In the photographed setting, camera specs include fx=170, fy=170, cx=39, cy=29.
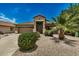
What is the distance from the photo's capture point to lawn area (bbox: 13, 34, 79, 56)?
28.0 feet

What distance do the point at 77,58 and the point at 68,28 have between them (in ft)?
6.01

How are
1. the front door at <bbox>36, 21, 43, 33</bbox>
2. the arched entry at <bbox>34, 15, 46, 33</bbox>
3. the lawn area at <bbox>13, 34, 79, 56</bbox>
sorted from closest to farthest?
the lawn area at <bbox>13, 34, 79, 56</bbox> < the arched entry at <bbox>34, 15, 46, 33</bbox> < the front door at <bbox>36, 21, 43, 33</bbox>

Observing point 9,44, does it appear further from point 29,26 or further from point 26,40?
point 29,26

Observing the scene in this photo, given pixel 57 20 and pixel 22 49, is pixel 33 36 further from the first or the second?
pixel 57 20

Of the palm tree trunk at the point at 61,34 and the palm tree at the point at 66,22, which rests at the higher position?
the palm tree at the point at 66,22

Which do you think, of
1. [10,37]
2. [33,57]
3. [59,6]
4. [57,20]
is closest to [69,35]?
[57,20]

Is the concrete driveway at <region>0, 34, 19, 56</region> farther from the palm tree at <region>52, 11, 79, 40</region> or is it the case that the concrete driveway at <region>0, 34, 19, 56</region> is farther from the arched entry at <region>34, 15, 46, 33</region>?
the palm tree at <region>52, 11, 79, 40</region>

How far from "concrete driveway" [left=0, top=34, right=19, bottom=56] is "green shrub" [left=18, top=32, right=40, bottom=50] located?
0.50 metres

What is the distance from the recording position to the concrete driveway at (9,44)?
29.0ft

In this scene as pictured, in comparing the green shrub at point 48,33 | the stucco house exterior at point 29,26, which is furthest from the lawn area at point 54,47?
the stucco house exterior at point 29,26

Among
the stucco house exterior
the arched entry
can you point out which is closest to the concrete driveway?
the stucco house exterior

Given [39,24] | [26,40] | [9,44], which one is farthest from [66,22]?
[9,44]

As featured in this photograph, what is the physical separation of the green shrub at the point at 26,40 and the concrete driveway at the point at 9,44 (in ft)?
1.63

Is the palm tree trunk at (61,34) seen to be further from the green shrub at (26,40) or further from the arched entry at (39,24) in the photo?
the green shrub at (26,40)
